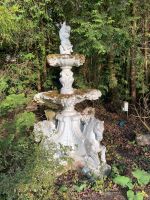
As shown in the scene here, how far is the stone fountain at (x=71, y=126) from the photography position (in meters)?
4.20

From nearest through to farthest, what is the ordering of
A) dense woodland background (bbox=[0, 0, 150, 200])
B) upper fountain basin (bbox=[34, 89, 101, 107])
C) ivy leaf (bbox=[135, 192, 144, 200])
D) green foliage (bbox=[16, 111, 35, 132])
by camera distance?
1. ivy leaf (bbox=[135, 192, 144, 200])
2. upper fountain basin (bbox=[34, 89, 101, 107])
3. green foliage (bbox=[16, 111, 35, 132])
4. dense woodland background (bbox=[0, 0, 150, 200])

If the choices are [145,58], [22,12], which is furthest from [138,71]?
[22,12]

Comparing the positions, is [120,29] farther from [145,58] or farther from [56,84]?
[56,84]

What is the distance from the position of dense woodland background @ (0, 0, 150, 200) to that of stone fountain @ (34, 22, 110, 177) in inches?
11.7

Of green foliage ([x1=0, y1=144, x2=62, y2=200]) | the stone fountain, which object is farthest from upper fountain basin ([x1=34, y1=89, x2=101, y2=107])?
green foliage ([x1=0, y1=144, x2=62, y2=200])

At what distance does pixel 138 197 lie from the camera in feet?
11.0

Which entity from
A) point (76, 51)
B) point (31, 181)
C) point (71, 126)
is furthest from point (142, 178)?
point (76, 51)

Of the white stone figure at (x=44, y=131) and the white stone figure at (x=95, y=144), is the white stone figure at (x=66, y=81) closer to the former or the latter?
the white stone figure at (x=44, y=131)

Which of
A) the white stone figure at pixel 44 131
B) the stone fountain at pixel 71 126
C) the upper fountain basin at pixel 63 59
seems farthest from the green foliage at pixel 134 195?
the upper fountain basin at pixel 63 59

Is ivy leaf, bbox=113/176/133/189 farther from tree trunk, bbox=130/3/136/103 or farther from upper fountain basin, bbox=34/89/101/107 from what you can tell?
tree trunk, bbox=130/3/136/103

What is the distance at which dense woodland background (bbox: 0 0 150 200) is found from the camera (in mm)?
5398

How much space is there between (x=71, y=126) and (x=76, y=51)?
6.06 feet

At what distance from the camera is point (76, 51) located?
6.04 m

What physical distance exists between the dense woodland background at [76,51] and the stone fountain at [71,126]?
0.30 metres
